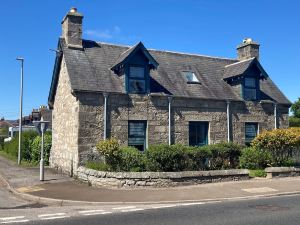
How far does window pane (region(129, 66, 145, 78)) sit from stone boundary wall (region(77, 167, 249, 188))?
541cm

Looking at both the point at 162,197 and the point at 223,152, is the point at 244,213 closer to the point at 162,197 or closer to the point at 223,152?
the point at 162,197

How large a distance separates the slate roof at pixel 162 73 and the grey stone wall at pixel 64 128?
2.81 feet

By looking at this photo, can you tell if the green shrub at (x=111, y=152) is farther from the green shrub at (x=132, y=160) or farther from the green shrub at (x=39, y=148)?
the green shrub at (x=39, y=148)

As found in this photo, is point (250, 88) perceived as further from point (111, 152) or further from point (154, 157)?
point (111, 152)

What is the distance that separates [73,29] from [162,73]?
512cm

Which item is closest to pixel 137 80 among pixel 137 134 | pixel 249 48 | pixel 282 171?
pixel 137 134

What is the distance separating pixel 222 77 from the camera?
22062 millimetres

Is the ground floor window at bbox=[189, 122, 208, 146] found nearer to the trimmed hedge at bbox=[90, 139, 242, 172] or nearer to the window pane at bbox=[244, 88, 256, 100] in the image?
the window pane at bbox=[244, 88, 256, 100]

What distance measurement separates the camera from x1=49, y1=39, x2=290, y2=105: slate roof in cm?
1750

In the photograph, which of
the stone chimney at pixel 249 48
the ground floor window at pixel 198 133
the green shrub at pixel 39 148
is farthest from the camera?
the green shrub at pixel 39 148

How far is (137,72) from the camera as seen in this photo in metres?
18.1

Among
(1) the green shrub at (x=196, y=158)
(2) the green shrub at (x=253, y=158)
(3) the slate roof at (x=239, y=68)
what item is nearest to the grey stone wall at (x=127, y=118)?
(3) the slate roof at (x=239, y=68)

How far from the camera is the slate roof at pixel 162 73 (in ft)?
57.4

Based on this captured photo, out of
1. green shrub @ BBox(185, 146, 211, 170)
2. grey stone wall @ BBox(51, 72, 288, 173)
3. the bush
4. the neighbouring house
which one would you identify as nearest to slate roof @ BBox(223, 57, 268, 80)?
the neighbouring house
